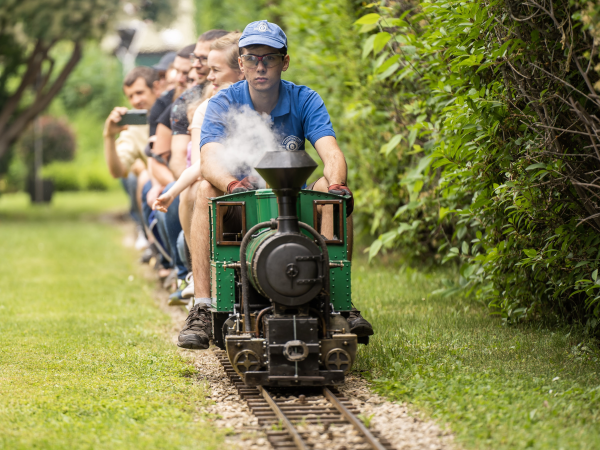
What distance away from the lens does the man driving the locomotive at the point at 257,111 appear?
5.68 meters

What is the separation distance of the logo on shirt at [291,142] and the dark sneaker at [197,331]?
1.29 meters

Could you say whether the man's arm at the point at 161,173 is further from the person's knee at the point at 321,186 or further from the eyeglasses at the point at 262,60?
the person's knee at the point at 321,186

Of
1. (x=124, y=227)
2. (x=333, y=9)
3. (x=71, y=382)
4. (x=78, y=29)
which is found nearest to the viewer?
(x=71, y=382)

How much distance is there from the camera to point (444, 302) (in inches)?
320

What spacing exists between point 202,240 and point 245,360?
4.38 feet

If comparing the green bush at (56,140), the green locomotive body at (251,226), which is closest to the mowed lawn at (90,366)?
the green locomotive body at (251,226)

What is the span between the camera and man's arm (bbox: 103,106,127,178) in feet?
31.9

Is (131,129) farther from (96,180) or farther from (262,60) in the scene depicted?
(96,180)

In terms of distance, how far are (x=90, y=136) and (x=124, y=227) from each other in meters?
25.7

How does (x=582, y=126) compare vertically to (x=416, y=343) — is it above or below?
above

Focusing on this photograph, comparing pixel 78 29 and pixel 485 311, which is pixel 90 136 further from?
pixel 485 311

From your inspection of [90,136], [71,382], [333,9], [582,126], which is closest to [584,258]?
[582,126]

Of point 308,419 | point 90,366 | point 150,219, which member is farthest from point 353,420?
point 150,219

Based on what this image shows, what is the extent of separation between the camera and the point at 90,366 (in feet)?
19.1
